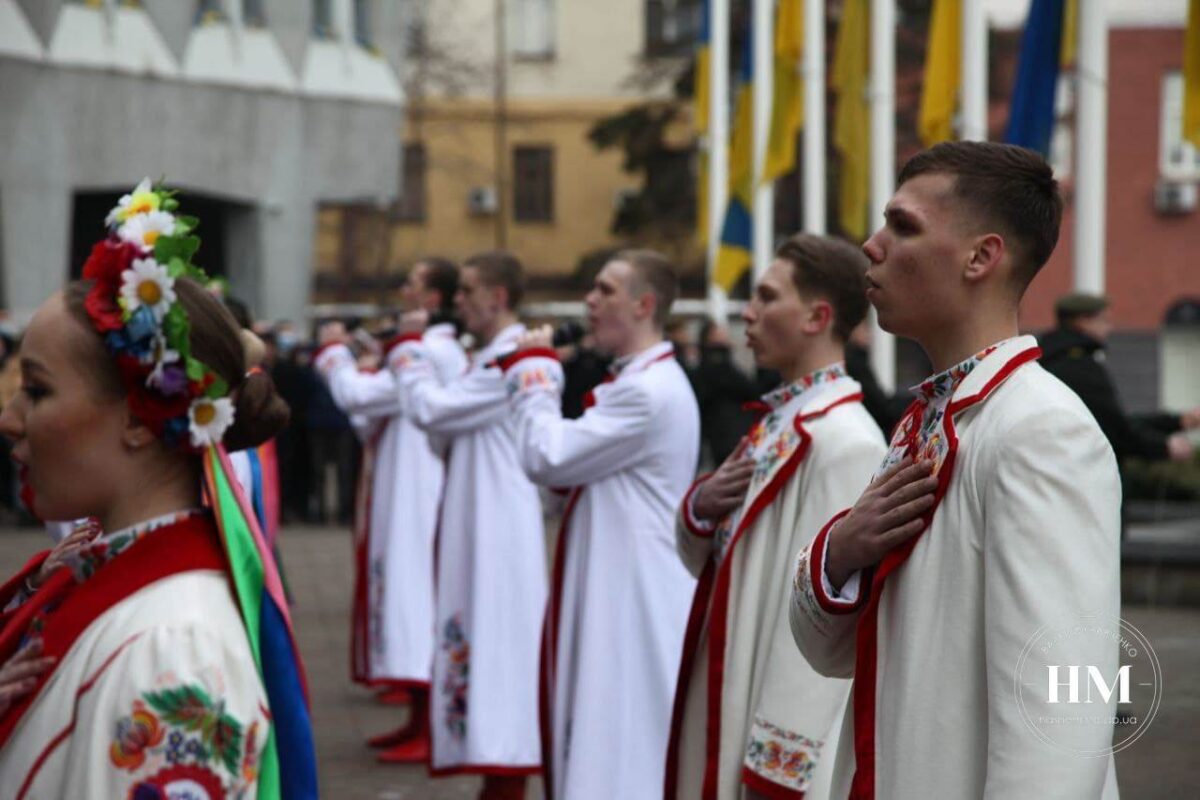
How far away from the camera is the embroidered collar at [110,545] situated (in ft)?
8.99

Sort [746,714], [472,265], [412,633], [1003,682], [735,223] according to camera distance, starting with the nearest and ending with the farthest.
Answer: [1003,682], [746,714], [472,265], [412,633], [735,223]

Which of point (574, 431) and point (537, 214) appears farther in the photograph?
point (537, 214)

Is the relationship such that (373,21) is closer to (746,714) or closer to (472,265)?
(472,265)

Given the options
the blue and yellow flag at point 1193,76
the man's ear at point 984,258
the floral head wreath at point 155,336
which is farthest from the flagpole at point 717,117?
the floral head wreath at point 155,336

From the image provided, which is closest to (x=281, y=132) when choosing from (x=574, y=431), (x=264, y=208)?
(x=264, y=208)

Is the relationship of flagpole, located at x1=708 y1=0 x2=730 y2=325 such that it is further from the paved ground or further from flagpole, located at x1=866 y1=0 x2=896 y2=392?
the paved ground

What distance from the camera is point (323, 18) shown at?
26.8 m

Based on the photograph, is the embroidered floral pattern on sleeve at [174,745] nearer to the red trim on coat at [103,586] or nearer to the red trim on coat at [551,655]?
the red trim on coat at [103,586]

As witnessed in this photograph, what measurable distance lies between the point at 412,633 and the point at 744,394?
5.78 metres

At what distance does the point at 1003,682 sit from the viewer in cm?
278

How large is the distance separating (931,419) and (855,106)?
15.4m

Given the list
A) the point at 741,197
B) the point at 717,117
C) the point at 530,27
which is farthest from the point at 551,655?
the point at 530,27

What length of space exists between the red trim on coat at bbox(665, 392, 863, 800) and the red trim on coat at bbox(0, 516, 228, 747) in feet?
6.52

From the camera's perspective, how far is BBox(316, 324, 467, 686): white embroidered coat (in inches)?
352
